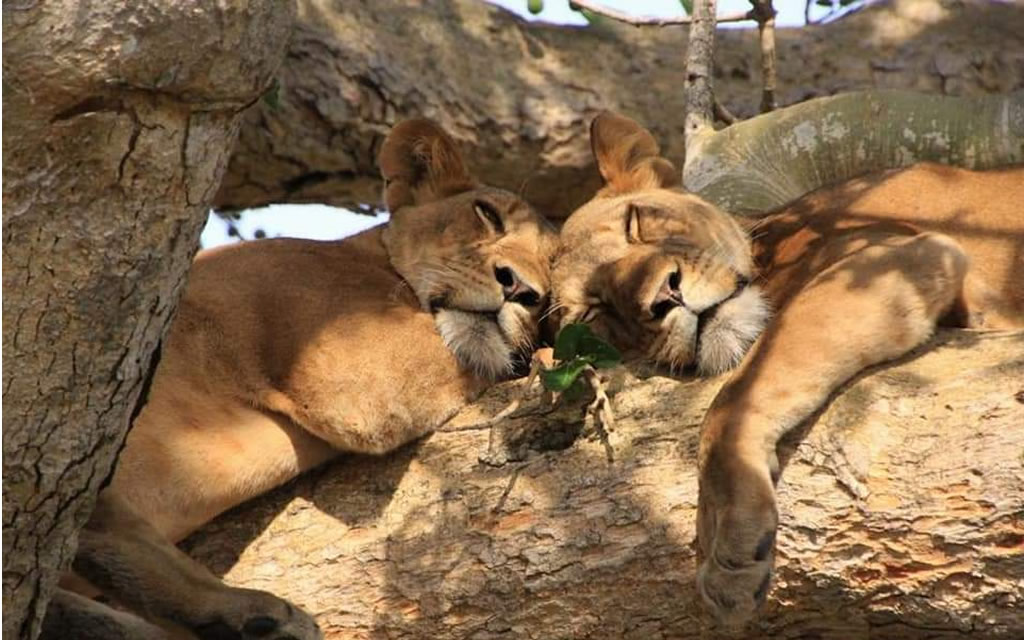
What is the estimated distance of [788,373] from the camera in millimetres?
3857

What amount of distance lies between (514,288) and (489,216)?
12.6 inches

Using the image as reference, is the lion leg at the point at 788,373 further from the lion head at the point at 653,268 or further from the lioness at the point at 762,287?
the lion head at the point at 653,268

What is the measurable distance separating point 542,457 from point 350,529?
466 millimetres

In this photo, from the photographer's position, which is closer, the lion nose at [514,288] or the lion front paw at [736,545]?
the lion front paw at [736,545]

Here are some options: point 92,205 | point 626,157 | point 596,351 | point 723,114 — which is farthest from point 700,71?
point 92,205

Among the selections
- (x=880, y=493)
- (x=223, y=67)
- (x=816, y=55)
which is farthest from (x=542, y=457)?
(x=816, y=55)

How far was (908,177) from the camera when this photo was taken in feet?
16.0

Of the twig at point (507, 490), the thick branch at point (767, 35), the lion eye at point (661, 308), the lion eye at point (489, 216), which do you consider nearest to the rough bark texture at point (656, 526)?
the twig at point (507, 490)

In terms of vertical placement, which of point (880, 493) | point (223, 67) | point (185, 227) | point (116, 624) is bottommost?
point (116, 624)

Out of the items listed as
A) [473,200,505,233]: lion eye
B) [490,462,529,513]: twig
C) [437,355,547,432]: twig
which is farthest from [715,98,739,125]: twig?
[490,462,529,513]: twig

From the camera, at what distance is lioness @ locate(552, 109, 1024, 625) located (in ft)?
11.9

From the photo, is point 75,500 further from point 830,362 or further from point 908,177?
point 908,177

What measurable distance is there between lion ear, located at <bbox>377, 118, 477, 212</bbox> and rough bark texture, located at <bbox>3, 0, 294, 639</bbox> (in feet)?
6.94

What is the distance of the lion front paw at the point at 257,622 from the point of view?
11.8ft
